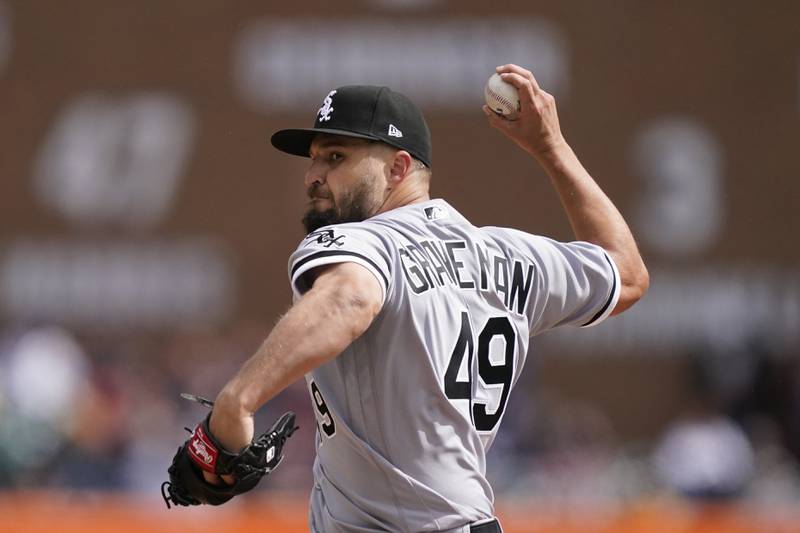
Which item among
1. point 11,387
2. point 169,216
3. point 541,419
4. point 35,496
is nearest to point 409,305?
point 35,496

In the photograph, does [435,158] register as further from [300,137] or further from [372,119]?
[372,119]

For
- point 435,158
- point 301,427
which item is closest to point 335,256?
point 301,427

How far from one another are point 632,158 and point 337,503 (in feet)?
32.3

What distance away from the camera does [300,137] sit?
13.2ft

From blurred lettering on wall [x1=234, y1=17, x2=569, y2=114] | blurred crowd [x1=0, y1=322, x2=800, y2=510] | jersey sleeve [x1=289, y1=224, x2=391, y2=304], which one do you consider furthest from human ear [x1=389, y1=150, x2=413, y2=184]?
blurred lettering on wall [x1=234, y1=17, x2=569, y2=114]

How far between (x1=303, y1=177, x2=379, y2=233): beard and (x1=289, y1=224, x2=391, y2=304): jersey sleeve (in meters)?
0.39

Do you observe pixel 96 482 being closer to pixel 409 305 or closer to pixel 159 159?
pixel 159 159

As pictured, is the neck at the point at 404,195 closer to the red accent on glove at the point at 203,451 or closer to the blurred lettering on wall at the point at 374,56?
the red accent on glove at the point at 203,451

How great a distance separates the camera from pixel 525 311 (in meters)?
3.90

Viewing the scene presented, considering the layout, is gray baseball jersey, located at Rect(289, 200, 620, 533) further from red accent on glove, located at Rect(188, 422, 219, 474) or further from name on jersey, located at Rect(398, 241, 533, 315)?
red accent on glove, located at Rect(188, 422, 219, 474)

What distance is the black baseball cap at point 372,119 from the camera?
12.6 ft

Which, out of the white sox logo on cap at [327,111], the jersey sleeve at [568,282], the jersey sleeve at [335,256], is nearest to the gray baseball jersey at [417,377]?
the jersey sleeve at [335,256]

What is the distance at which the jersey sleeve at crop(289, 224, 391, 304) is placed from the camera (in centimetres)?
329

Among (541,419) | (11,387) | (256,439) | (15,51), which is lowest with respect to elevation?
(541,419)
